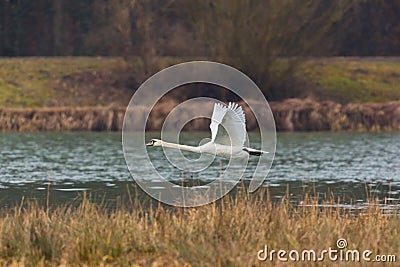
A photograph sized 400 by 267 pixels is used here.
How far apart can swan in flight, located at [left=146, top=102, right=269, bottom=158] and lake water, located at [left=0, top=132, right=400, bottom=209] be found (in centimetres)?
96

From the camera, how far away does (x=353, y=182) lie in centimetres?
2061

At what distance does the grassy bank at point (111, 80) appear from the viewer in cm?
4212

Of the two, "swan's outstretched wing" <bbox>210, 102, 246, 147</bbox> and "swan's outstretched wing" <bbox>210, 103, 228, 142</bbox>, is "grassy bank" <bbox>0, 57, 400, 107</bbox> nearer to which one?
"swan's outstretched wing" <bbox>210, 102, 246, 147</bbox>

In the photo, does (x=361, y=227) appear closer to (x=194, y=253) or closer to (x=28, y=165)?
(x=194, y=253)

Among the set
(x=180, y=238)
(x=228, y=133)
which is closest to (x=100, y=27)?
(x=228, y=133)

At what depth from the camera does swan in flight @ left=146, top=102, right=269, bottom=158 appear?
43.3 feet

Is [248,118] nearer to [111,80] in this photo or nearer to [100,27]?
[111,80]

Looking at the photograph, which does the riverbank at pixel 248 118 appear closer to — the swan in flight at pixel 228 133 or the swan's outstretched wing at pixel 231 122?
the swan in flight at pixel 228 133

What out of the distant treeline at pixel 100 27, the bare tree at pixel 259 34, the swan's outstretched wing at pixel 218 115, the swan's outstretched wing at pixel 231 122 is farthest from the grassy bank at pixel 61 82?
the swan's outstretched wing at pixel 218 115

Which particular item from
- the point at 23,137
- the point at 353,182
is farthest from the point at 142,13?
the point at 353,182

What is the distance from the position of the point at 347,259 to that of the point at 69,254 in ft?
8.68

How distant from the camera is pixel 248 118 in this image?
3612cm

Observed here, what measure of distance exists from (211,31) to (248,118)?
6275 mm

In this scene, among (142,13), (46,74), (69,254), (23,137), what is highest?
(142,13)
